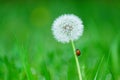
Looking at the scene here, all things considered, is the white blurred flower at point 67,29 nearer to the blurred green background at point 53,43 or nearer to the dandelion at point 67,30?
the dandelion at point 67,30

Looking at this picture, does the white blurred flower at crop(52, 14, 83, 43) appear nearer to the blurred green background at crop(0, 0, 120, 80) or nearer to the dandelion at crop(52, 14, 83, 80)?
the dandelion at crop(52, 14, 83, 80)

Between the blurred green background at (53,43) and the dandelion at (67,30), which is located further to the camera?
the blurred green background at (53,43)

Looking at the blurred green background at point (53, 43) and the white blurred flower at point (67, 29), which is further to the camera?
the blurred green background at point (53, 43)

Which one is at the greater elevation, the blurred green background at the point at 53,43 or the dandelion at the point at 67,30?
the dandelion at the point at 67,30

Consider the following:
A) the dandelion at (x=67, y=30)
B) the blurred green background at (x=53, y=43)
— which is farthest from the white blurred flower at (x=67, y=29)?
the blurred green background at (x=53, y=43)

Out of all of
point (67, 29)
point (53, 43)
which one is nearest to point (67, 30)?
point (67, 29)
